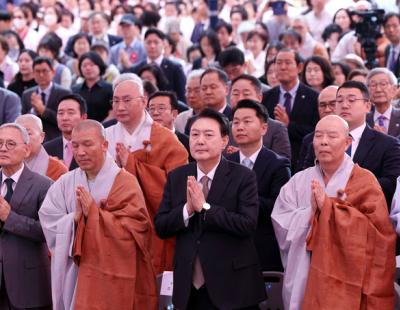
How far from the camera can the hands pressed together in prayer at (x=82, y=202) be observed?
6301 millimetres

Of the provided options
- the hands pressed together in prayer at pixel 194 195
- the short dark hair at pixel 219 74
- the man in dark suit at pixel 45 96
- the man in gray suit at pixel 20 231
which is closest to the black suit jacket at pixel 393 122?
the short dark hair at pixel 219 74

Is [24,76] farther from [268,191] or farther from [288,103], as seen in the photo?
[268,191]

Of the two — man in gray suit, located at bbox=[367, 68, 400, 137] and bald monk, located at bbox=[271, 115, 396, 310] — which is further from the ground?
man in gray suit, located at bbox=[367, 68, 400, 137]

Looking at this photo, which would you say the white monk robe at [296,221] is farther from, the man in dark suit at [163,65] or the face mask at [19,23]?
the face mask at [19,23]

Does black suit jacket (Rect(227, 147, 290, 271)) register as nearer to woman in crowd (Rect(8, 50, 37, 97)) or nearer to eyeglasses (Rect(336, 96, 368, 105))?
eyeglasses (Rect(336, 96, 368, 105))

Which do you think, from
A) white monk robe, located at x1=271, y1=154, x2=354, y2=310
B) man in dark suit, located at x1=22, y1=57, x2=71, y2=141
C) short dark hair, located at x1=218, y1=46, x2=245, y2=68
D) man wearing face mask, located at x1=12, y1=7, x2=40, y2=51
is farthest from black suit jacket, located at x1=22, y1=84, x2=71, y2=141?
man wearing face mask, located at x1=12, y1=7, x2=40, y2=51

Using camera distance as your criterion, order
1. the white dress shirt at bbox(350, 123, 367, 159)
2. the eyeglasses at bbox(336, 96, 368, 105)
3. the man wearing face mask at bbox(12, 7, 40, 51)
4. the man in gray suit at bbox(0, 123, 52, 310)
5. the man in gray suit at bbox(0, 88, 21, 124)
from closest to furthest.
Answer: the man in gray suit at bbox(0, 123, 52, 310) < the white dress shirt at bbox(350, 123, 367, 159) < the eyeglasses at bbox(336, 96, 368, 105) < the man in gray suit at bbox(0, 88, 21, 124) < the man wearing face mask at bbox(12, 7, 40, 51)

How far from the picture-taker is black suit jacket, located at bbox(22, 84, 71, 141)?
957 cm

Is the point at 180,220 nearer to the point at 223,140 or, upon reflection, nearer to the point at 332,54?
the point at 223,140

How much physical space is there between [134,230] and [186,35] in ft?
30.5

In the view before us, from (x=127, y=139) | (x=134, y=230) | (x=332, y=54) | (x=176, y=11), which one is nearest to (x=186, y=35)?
(x=176, y=11)

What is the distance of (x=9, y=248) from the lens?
6.72m

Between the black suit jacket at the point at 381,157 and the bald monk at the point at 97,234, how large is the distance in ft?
4.81

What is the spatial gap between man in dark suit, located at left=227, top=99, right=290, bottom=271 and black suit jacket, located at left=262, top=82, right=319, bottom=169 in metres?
1.70
